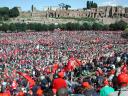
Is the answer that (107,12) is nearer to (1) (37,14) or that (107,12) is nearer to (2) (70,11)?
(2) (70,11)

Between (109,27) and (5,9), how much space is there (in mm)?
42007

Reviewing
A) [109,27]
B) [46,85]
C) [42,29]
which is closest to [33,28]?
[42,29]

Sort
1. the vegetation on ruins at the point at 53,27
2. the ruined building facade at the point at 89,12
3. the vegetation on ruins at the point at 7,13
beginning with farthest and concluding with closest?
the ruined building facade at the point at 89,12
the vegetation on ruins at the point at 7,13
the vegetation on ruins at the point at 53,27

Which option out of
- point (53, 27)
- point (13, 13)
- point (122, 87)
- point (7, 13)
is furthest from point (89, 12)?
point (122, 87)

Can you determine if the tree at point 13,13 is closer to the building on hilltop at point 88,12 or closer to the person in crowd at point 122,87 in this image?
the building on hilltop at point 88,12

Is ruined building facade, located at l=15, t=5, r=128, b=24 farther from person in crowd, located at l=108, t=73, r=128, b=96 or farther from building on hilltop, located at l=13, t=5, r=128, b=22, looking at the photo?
person in crowd, located at l=108, t=73, r=128, b=96

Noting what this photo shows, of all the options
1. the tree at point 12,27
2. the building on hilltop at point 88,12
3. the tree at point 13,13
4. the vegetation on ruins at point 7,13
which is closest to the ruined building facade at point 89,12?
the building on hilltop at point 88,12

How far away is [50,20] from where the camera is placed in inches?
3969

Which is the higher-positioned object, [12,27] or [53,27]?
[12,27]

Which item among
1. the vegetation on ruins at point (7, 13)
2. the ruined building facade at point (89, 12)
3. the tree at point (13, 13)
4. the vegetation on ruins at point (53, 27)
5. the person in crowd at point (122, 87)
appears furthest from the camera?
the ruined building facade at point (89, 12)

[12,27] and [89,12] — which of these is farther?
[89,12]

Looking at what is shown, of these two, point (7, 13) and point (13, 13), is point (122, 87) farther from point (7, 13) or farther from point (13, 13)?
point (7, 13)

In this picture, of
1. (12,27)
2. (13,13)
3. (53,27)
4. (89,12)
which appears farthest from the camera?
(89,12)

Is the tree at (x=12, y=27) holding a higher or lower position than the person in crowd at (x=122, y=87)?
lower
